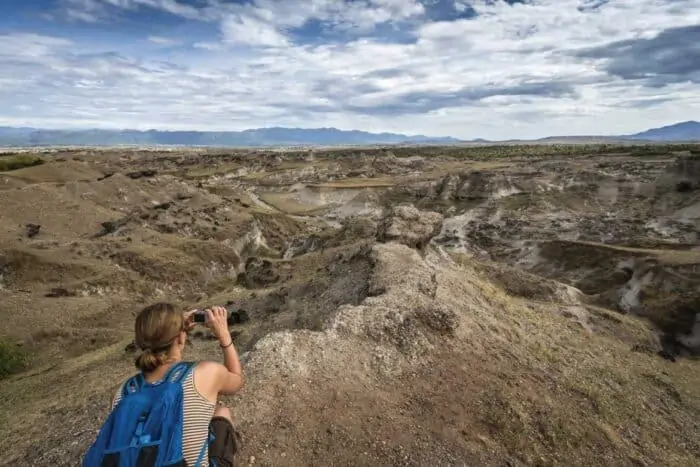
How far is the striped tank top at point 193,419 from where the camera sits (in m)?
4.32

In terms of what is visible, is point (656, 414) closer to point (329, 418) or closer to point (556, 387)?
point (556, 387)

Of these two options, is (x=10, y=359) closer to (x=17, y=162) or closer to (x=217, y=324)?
(x=217, y=324)

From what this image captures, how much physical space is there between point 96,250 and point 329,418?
94.7 ft

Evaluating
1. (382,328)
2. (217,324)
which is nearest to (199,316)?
(217,324)

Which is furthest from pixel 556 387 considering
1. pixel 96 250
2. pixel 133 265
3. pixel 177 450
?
pixel 96 250

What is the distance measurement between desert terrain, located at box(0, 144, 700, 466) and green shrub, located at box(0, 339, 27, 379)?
57 millimetres

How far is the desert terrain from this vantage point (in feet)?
32.8

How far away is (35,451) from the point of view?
9.99 meters

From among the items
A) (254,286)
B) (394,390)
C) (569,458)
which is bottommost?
(254,286)

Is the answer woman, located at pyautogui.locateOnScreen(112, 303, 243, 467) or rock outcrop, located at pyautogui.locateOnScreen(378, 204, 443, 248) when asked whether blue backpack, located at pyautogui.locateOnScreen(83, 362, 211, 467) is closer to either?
woman, located at pyautogui.locateOnScreen(112, 303, 243, 467)

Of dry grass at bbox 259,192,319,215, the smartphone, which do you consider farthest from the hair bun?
dry grass at bbox 259,192,319,215

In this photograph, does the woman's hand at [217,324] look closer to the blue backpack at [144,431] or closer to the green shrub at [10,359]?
the blue backpack at [144,431]

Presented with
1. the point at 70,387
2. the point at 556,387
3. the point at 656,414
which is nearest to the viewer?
the point at 556,387

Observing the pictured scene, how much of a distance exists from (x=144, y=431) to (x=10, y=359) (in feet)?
63.0
